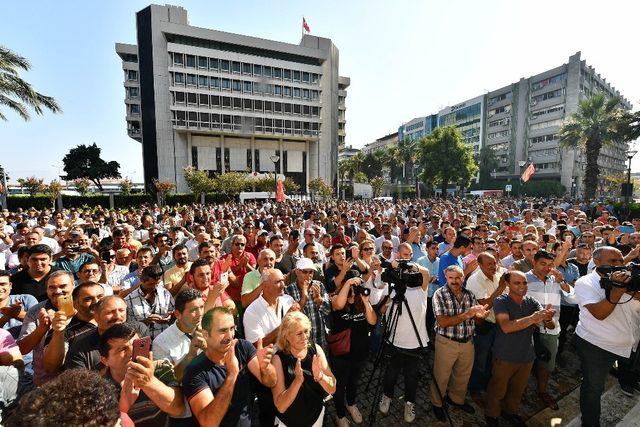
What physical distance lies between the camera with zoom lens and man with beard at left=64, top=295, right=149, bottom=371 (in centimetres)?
427

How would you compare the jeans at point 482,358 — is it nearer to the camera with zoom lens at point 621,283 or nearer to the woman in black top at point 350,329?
the camera with zoom lens at point 621,283

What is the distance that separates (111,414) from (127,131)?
59791 millimetres

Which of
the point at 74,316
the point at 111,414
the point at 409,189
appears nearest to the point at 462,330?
the point at 111,414

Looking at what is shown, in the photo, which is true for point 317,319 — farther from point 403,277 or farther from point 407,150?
point 407,150

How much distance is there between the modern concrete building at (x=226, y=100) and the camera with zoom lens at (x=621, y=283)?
38644mm

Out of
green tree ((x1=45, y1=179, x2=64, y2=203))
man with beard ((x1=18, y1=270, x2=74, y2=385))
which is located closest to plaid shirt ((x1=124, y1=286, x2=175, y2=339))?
man with beard ((x1=18, y1=270, x2=74, y2=385))

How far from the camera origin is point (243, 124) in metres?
46.5

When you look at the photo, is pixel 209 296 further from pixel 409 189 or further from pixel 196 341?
pixel 409 189

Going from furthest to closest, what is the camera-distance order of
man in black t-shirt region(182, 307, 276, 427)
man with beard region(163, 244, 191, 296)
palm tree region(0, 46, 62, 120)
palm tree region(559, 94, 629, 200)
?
palm tree region(559, 94, 629, 200), palm tree region(0, 46, 62, 120), man with beard region(163, 244, 191, 296), man in black t-shirt region(182, 307, 276, 427)

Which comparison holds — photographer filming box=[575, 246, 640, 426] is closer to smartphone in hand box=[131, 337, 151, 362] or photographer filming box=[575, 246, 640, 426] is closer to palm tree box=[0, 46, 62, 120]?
smartphone in hand box=[131, 337, 151, 362]

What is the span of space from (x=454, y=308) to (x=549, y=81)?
225 ft

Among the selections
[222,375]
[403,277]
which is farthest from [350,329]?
[222,375]

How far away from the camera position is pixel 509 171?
201 feet

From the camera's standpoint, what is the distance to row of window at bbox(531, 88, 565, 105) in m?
52.6
